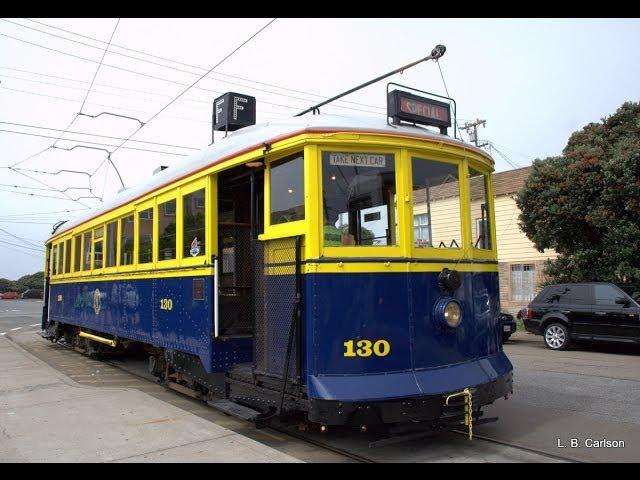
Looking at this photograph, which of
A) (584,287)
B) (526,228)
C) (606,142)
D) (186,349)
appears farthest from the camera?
(526,228)

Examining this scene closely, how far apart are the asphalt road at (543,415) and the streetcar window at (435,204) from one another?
1935mm

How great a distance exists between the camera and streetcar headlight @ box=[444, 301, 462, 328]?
17.1ft

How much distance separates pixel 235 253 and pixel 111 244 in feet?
12.5

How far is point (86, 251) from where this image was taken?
11.2 meters

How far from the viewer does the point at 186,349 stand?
6.66 metres

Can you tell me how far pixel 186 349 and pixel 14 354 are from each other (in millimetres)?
8613

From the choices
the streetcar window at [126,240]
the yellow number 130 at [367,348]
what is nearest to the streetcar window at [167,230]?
the streetcar window at [126,240]

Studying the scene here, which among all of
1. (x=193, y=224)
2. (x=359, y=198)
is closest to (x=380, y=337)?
(x=359, y=198)

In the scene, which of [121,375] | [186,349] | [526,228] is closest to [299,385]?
[186,349]

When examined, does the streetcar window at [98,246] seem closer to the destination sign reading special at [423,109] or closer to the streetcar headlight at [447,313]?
the destination sign reading special at [423,109]

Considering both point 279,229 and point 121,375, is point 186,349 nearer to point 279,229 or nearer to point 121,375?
point 279,229

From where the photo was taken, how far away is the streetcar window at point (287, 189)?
522 cm

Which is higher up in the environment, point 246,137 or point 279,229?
point 246,137

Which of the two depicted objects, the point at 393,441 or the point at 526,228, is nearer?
the point at 393,441
